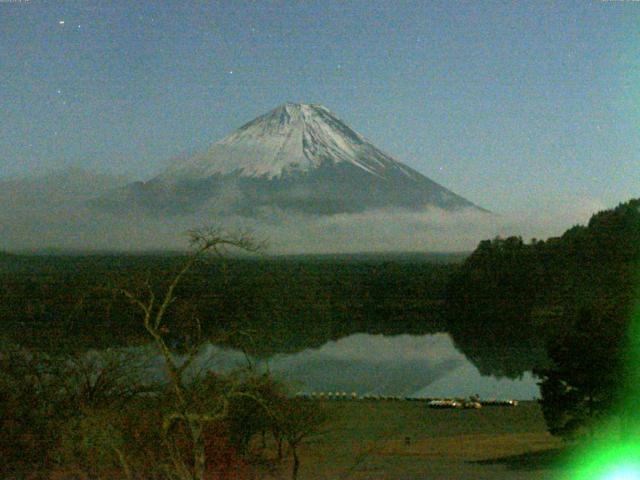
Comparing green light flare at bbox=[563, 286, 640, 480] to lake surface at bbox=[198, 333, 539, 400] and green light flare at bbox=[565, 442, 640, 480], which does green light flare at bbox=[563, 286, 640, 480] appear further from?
lake surface at bbox=[198, 333, 539, 400]

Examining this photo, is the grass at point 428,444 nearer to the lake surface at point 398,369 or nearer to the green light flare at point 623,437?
the green light flare at point 623,437

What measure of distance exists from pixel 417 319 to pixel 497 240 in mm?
4258

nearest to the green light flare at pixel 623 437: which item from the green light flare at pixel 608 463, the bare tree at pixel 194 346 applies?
the green light flare at pixel 608 463

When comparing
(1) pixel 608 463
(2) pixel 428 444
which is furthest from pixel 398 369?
(1) pixel 608 463

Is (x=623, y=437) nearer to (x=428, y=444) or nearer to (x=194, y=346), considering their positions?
(x=428, y=444)

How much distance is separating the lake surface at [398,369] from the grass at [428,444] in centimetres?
243

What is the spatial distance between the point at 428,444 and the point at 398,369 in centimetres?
1111

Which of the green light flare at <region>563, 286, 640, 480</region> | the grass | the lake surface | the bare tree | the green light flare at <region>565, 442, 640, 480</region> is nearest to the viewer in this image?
the bare tree

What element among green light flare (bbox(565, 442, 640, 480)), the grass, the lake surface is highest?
green light flare (bbox(565, 442, 640, 480))

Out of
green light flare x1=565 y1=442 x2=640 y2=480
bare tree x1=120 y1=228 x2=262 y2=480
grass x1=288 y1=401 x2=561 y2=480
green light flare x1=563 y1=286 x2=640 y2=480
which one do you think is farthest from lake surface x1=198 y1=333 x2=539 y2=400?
bare tree x1=120 y1=228 x2=262 y2=480

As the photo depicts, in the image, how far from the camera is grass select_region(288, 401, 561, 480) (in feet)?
19.6

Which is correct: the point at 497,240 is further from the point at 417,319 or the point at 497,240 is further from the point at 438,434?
the point at 438,434

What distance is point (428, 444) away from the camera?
8.99 m

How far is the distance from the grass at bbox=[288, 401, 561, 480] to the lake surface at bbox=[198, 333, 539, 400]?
2.43 m
